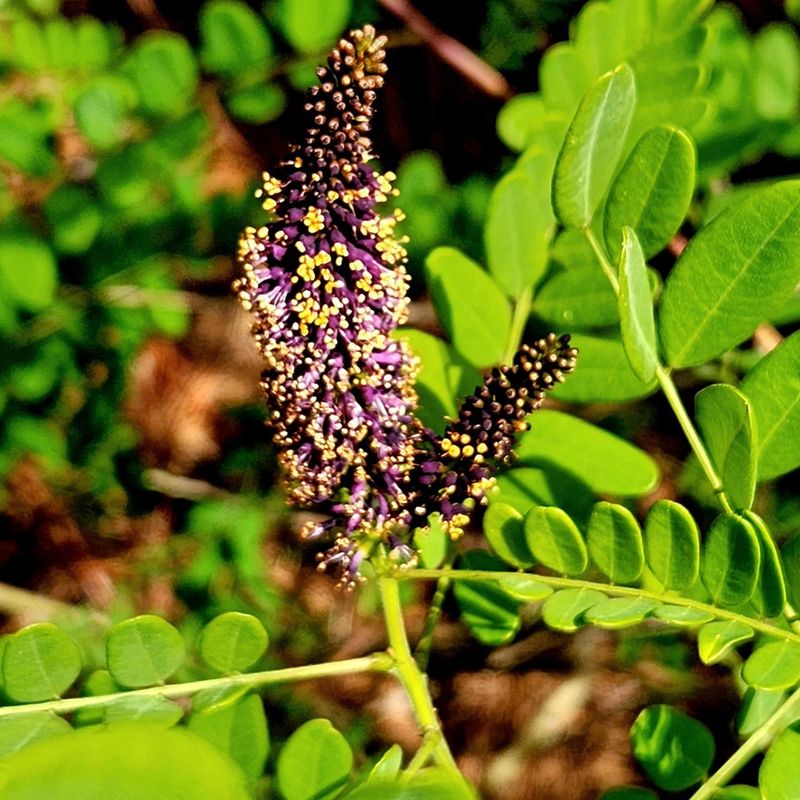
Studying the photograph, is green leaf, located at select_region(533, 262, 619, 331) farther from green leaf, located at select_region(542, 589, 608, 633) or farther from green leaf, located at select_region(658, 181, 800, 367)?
green leaf, located at select_region(542, 589, 608, 633)

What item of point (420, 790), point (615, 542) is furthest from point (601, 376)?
point (420, 790)

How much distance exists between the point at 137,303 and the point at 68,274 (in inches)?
6.2

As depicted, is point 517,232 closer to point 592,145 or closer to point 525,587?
point 592,145

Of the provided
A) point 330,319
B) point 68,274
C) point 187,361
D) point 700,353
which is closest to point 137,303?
point 68,274

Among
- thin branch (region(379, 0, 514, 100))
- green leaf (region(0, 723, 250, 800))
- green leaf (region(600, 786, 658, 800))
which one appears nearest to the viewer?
green leaf (region(0, 723, 250, 800))

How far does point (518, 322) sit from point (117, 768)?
40.1 inches

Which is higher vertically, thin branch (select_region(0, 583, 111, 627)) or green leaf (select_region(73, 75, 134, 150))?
green leaf (select_region(73, 75, 134, 150))

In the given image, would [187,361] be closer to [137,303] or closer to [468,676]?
[137,303]

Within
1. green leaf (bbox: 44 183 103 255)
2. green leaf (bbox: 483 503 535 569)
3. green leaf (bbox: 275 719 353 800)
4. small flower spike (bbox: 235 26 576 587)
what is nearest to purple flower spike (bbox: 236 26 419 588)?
small flower spike (bbox: 235 26 576 587)

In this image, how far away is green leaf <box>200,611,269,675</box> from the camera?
1141 millimetres

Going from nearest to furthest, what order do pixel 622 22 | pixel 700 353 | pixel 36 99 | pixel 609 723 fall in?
pixel 700 353 < pixel 622 22 < pixel 36 99 < pixel 609 723

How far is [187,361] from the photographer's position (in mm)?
3029

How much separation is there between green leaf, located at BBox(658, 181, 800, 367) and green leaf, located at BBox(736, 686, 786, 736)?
39 centimetres

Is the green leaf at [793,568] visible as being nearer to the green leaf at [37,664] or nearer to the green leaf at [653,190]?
the green leaf at [653,190]
